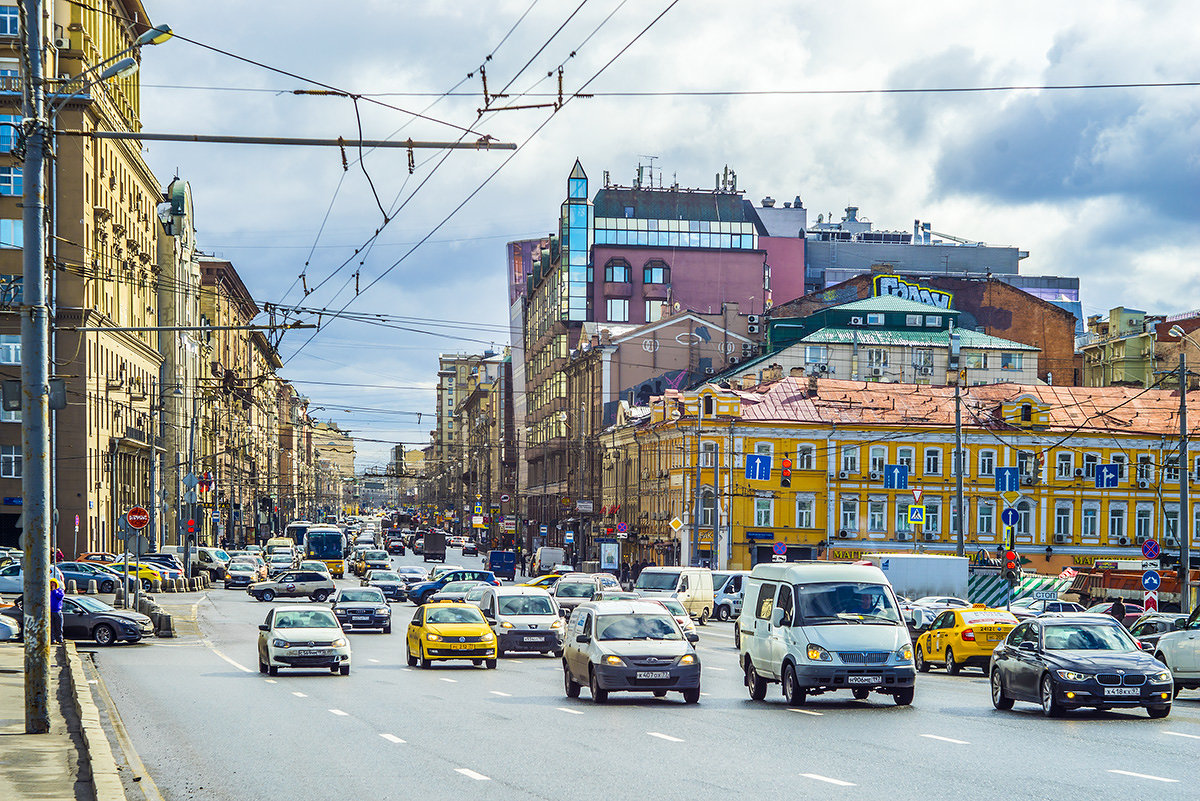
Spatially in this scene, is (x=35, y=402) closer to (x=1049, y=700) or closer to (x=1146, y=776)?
(x=1146, y=776)

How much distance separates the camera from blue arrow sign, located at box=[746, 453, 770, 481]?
69.1 m

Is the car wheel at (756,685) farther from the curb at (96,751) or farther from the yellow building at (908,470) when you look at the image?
the yellow building at (908,470)

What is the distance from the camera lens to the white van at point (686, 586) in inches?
2023

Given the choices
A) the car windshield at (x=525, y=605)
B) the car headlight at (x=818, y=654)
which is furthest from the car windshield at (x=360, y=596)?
the car headlight at (x=818, y=654)

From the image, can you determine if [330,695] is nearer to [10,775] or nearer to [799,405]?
[10,775]

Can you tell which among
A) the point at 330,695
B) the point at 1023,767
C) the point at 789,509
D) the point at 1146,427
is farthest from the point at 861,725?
the point at 1146,427

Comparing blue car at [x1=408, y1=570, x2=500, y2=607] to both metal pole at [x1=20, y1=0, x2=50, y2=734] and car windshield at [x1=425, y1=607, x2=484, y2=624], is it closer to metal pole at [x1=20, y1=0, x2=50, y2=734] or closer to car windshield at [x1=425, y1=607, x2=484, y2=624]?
car windshield at [x1=425, y1=607, x2=484, y2=624]

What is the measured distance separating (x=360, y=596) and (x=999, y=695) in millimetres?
26056

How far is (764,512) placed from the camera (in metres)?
76.2

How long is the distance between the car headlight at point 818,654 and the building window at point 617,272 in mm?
91423

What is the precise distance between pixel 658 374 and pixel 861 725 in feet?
264

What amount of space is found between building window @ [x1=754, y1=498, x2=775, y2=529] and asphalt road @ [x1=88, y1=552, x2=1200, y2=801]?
48.5 metres

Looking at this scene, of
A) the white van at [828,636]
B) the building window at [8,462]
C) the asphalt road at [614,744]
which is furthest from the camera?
the building window at [8,462]

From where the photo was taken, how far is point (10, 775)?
13.4 meters
